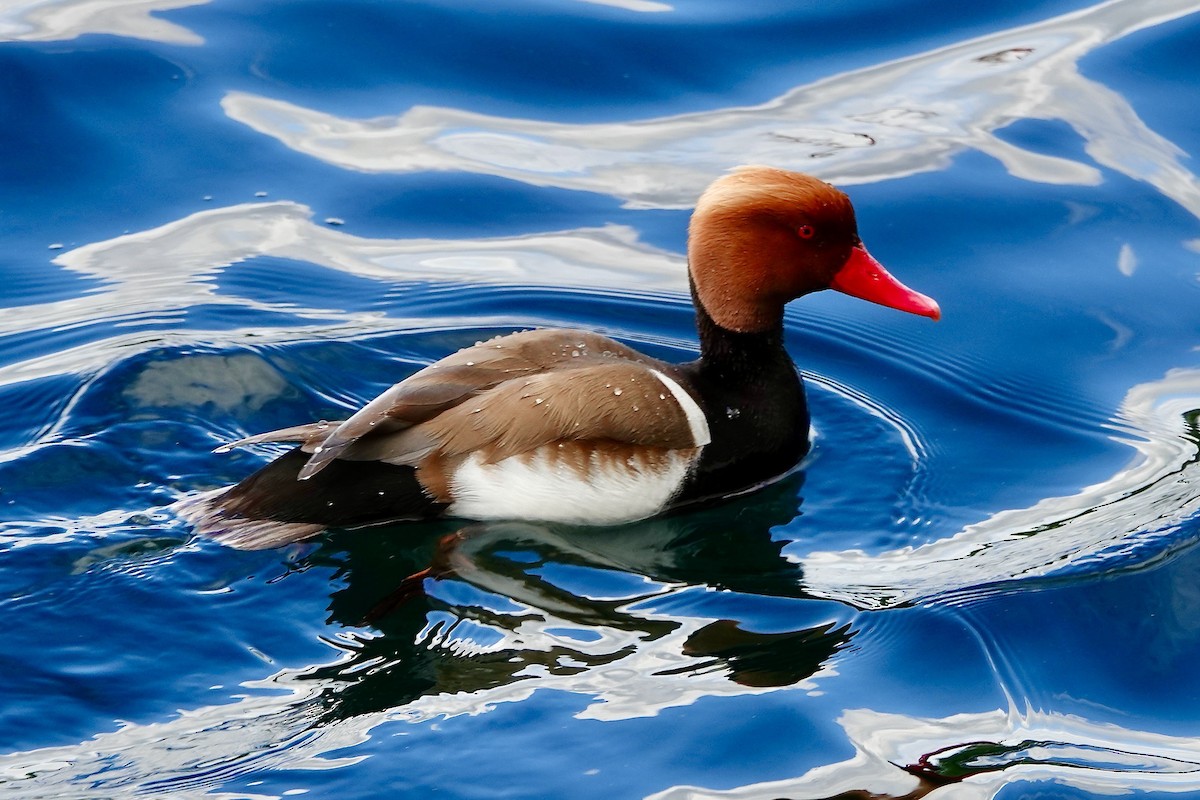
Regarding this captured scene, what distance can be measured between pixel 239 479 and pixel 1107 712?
306cm

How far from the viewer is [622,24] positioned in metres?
8.95

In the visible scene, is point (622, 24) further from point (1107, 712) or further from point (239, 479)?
→ point (1107, 712)

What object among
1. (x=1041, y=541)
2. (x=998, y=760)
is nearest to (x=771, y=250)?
(x=1041, y=541)

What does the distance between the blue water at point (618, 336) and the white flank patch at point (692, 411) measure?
298mm

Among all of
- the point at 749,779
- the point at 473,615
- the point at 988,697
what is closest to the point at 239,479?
the point at 473,615

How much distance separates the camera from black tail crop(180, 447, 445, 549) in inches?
204

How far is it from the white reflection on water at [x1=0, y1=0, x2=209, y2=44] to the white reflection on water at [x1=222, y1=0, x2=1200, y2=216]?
741 millimetres

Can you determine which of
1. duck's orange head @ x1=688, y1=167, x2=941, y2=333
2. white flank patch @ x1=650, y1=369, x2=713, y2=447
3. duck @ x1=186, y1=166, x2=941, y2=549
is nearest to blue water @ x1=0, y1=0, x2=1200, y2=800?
duck @ x1=186, y1=166, x2=941, y2=549

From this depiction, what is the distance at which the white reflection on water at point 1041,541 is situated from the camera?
5148mm

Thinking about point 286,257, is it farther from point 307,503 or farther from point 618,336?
point 307,503

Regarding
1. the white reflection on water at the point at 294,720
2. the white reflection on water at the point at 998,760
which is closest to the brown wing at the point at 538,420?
the white reflection on water at the point at 294,720

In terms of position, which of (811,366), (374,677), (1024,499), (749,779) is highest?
(811,366)

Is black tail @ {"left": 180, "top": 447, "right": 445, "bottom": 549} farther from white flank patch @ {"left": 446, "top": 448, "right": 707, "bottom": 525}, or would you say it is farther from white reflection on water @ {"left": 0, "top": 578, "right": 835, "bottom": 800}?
white reflection on water @ {"left": 0, "top": 578, "right": 835, "bottom": 800}

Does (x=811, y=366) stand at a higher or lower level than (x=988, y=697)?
higher
